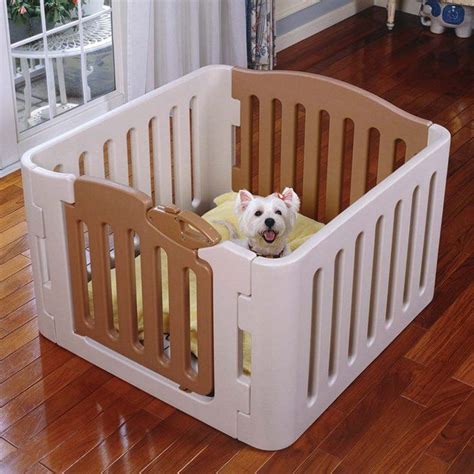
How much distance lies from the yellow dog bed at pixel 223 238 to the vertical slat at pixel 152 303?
101 millimetres

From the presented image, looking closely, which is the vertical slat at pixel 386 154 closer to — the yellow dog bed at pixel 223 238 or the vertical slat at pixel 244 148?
the yellow dog bed at pixel 223 238

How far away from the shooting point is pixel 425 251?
110 inches

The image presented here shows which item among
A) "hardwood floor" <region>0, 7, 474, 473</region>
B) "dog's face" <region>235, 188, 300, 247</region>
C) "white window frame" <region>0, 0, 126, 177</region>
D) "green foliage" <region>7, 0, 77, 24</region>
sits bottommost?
"hardwood floor" <region>0, 7, 474, 473</region>

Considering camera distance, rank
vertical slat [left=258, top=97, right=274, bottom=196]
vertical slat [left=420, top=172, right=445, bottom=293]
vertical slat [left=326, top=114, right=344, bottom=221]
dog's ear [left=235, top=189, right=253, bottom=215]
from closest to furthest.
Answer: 1. dog's ear [left=235, top=189, right=253, bottom=215]
2. vertical slat [left=420, top=172, right=445, bottom=293]
3. vertical slat [left=326, top=114, right=344, bottom=221]
4. vertical slat [left=258, top=97, right=274, bottom=196]

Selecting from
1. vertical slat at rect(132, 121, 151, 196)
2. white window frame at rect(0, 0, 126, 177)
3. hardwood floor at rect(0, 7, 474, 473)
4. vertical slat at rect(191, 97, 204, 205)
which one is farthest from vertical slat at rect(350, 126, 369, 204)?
white window frame at rect(0, 0, 126, 177)

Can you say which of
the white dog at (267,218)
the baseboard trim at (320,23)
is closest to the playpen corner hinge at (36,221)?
the white dog at (267,218)

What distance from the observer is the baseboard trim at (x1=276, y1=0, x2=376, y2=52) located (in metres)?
4.72

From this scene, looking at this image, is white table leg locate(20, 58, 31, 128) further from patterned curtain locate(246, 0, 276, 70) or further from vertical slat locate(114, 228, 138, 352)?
vertical slat locate(114, 228, 138, 352)

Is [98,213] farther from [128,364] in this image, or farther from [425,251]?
[425,251]

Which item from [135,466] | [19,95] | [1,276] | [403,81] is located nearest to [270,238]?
[135,466]

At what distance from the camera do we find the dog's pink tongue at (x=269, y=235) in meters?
2.52

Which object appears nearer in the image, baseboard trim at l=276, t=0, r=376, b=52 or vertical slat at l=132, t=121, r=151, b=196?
vertical slat at l=132, t=121, r=151, b=196

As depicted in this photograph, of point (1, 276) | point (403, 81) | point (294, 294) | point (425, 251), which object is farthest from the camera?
point (403, 81)

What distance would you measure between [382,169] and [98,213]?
0.86m
